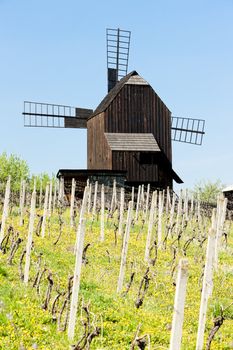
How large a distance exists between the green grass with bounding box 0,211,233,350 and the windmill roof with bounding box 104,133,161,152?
22485 mm

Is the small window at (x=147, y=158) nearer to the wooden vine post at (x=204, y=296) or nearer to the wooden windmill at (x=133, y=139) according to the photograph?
the wooden windmill at (x=133, y=139)

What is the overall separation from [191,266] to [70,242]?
438 centimetres

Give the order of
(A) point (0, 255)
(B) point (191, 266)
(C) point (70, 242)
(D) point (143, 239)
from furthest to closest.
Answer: (D) point (143, 239) → (C) point (70, 242) → (B) point (191, 266) → (A) point (0, 255)

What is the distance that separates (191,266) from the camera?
19.4 m

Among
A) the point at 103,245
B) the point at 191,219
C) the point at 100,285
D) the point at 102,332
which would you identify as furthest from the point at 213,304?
the point at 191,219

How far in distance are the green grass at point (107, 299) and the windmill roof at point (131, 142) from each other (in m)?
22.5

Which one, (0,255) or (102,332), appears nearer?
(102,332)

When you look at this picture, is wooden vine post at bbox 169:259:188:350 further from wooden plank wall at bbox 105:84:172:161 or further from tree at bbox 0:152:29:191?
tree at bbox 0:152:29:191

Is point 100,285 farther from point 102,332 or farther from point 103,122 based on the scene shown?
point 103,122

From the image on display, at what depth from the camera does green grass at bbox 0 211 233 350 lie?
32.6 ft

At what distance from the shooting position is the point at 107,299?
1280 cm

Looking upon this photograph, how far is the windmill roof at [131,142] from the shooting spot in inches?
1795

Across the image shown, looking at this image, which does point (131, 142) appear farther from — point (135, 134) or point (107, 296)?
point (107, 296)

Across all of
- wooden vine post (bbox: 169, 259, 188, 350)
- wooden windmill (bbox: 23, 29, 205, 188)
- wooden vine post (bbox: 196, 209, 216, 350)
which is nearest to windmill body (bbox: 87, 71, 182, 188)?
wooden windmill (bbox: 23, 29, 205, 188)
